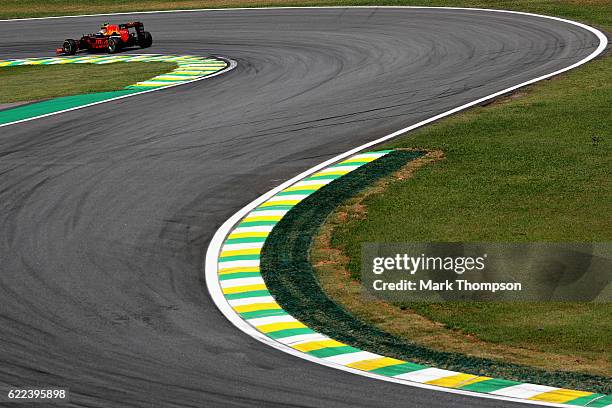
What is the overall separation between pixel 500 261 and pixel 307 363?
551 cm

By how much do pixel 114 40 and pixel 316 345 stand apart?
1320 inches

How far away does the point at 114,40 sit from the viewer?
46344mm

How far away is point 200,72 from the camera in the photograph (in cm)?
3928

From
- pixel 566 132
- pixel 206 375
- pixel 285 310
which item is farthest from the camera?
pixel 566 132

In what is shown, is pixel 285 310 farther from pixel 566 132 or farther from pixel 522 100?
pixel 522 100

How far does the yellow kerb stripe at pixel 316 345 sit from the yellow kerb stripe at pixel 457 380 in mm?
1998

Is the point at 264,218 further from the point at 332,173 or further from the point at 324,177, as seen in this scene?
the point at 332,173

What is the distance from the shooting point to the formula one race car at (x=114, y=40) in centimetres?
4628

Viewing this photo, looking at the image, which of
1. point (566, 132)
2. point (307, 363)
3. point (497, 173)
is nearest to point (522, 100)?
point (566, 132)

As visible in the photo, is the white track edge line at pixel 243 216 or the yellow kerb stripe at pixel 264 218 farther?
the yellow kerb stripe at pixel 264 218

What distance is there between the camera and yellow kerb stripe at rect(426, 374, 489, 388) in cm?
1377

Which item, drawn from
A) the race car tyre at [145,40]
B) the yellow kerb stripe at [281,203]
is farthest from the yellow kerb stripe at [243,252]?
the race car tyre at [145,40]

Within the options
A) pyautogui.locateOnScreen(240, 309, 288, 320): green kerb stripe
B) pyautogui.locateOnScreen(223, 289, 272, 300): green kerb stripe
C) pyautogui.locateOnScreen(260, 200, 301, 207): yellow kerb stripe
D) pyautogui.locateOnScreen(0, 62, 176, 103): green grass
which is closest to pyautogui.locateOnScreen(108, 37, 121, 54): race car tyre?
pyautogui.locateOnScreen(0, 62, 176, 103): green grass

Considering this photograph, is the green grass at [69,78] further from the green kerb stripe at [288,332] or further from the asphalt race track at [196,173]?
the green kerb stripe at [288,332]
